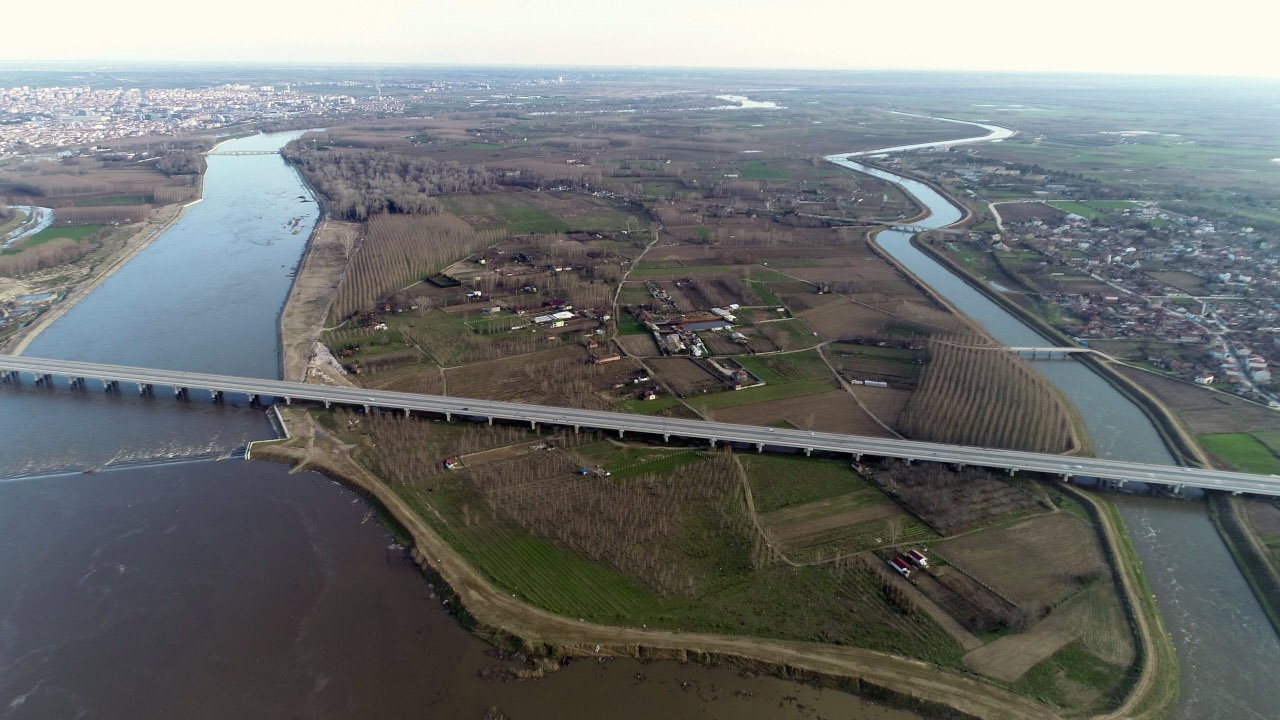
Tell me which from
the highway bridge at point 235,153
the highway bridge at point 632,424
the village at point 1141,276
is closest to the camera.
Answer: the highway bridge at point 632,424

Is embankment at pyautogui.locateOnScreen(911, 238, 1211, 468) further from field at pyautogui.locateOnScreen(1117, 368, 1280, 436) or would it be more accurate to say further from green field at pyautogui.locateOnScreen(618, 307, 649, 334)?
green field at pyautogui.locateOnScreen(618, 307, 649, 334)

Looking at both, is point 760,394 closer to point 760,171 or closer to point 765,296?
point 765,296

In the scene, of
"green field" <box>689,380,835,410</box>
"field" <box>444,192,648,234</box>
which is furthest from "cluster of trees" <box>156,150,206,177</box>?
"green field" <box>689,380,835,410</box>

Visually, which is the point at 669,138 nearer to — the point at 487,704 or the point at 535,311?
the point at 535,311

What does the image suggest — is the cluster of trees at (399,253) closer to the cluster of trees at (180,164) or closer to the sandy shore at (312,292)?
the sandy shore at (312,292)

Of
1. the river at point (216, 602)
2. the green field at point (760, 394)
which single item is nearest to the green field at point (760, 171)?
the green field at point (760, 394)
